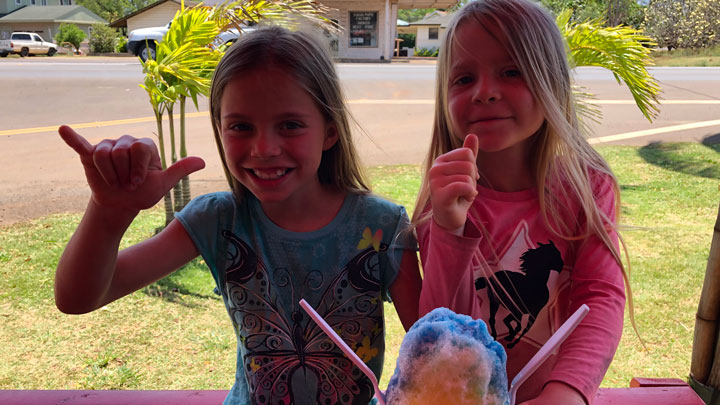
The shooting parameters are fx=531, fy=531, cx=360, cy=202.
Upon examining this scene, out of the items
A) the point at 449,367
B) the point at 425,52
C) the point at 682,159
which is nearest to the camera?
the point at 449,367

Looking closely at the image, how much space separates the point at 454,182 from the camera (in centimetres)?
93

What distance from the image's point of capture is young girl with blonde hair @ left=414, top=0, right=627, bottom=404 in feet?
3.57

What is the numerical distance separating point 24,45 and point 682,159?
30307 mm

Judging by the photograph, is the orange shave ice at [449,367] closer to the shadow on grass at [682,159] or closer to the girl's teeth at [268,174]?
the girl's teeth at [268,174]

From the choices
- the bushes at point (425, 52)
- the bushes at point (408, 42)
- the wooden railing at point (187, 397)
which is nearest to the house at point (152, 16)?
the bushes at point (425, 52)

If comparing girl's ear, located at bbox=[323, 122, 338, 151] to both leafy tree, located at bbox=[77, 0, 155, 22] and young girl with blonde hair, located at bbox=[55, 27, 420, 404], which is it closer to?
young girl with blonde hair, located at bbox=[55, 27, 420, 404]

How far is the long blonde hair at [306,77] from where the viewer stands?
49.0 inches

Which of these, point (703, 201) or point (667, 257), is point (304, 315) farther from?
point (703, 201)

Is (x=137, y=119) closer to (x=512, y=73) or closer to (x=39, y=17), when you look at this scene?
(x=512, y=73)

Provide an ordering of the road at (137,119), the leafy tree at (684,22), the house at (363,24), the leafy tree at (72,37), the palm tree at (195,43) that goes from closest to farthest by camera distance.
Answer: the palm tree at (195,43) → the road at (137,119) → the leafy tree at (684,22) → the house at (363,24) → the leafy tree at (72,37)

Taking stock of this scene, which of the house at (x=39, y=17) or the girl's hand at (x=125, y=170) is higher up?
the house at (x=39, y=17)

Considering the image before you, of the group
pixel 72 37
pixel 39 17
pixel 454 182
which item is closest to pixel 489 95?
pixel 454 182

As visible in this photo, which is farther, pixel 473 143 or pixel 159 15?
pixel 159 15

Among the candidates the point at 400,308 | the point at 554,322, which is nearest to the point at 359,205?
the point at 400,308
